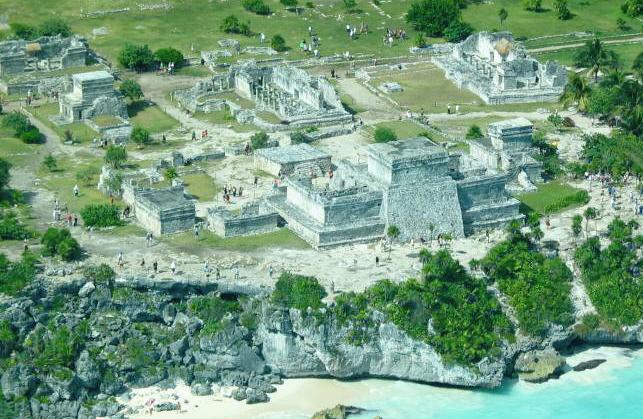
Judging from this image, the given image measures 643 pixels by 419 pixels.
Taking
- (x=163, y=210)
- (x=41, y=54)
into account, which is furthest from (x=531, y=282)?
(x=41, y=54)

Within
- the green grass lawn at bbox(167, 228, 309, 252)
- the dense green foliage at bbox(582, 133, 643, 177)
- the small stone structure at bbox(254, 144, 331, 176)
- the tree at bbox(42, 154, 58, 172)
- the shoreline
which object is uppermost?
the dense green foliage at bbox(582, 133, 643, 177)

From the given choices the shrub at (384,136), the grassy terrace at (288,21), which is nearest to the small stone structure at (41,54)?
the grassy terrace at (288,21)

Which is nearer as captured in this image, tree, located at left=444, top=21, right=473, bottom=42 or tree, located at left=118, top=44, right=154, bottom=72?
tree, located at left=118, top=44, right=154, bottom=72

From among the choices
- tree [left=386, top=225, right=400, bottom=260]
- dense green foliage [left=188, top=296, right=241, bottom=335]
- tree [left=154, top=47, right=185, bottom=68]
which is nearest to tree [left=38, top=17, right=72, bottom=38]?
tree [left=154, top=47, right=185, bottom=68]

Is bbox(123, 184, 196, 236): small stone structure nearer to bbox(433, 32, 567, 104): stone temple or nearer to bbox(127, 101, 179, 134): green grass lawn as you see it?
bbox(127, 101, 179, 134): green grass lawn

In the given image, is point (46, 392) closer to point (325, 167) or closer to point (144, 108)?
point (325, 167)

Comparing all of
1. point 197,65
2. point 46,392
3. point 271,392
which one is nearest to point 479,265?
point 271,392

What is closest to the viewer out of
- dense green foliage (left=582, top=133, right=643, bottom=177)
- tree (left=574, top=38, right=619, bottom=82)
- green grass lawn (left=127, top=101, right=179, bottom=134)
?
dense green foliage (left=582, top=133, right=643, bottom=177)
